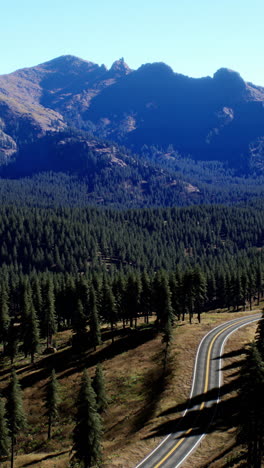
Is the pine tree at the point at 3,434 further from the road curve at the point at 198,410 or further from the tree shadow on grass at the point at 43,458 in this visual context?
the road curve at the point at 198,410

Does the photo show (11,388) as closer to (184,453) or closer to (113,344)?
(184,453)

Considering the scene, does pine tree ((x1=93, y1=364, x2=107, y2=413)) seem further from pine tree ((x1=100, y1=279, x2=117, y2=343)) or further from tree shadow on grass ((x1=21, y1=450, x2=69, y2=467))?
pine tree ((x1=100, y1=279, x2=117, y2=343))

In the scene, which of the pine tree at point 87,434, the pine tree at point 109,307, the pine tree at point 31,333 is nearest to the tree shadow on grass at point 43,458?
the pine tree at point 87,434

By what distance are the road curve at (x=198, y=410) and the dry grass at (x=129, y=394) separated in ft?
3.62

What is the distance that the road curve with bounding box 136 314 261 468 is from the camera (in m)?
43.6

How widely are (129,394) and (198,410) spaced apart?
1645 centimetres

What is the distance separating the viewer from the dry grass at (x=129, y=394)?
152 ft

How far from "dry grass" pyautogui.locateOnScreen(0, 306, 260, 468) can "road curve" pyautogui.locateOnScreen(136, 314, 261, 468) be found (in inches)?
43.4

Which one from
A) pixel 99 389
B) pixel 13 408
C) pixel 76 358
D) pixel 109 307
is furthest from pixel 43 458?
pixel 109 307

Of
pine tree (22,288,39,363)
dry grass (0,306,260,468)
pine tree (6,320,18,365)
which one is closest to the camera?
dry grass (0,306,260,468)

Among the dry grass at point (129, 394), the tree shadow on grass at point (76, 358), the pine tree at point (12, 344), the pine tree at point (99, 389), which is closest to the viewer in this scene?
the dry grass at point (129, 394)

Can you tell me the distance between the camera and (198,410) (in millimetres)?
53094

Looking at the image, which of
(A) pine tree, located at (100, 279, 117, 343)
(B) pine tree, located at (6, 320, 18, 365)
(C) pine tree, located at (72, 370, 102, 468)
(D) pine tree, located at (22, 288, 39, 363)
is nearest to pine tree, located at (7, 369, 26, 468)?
(C) pine tree, located at (72, 370, 102, 468)

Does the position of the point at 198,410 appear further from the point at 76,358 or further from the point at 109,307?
the point at 109,307
